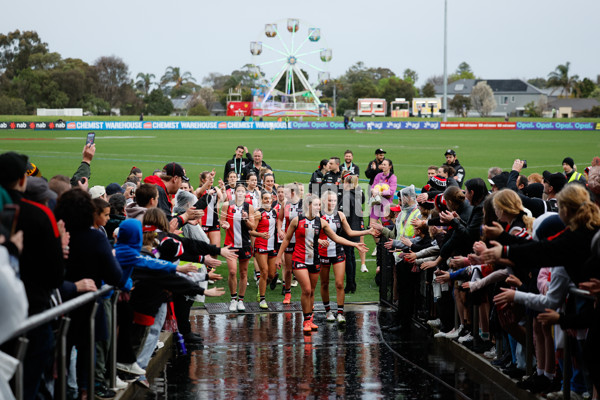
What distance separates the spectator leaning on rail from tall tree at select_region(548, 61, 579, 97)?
161 metres

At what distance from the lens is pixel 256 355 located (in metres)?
8.10

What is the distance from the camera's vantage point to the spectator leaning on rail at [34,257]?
438 cm

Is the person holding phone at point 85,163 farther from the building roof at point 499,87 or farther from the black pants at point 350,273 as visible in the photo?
the building roof at point 499,87

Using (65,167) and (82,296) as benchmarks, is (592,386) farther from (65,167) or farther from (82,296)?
(65,167)

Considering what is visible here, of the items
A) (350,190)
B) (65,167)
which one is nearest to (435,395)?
(350,190)

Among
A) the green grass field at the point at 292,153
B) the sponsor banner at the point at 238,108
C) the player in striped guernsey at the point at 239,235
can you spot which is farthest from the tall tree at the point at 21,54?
the player in striped guernsey at the point at 239,235

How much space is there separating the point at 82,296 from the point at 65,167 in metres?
30.3

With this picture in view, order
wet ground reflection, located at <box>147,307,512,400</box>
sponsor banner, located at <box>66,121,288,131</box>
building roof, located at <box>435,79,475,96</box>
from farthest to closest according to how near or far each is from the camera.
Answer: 1. building roof, located at <box>435,79,475,96</box>
2. sponsor banner, located at <box>66,121,288,131</box>
3. wet ground reflection, located at <box>147,307,512,400</box>

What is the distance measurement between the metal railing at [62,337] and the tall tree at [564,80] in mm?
159645

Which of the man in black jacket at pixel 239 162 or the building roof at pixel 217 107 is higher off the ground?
the building roof at pixel 217 107

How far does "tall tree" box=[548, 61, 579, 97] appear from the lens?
154 metres

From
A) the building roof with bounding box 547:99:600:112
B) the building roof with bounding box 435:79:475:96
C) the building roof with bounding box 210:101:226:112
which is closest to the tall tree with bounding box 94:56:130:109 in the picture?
the building roof with bounding box 210:101:226:112

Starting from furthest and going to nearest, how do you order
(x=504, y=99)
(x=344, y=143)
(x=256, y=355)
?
(x=504, y=99), (x=344, y=143), (x=256, y=355)

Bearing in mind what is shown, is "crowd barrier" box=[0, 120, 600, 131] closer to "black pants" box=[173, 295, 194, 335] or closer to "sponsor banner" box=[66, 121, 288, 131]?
"sponsor banner" box=[66, 121, 288, 131]
